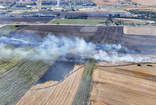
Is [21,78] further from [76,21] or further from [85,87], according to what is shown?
[76,21]

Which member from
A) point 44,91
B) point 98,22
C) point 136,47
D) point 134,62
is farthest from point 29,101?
point 98,22

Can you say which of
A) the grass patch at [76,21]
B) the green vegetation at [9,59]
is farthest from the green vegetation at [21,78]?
the grass patch at [76,21]

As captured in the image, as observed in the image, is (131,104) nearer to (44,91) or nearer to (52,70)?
(44,91)

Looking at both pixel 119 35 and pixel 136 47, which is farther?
pixel 119 35

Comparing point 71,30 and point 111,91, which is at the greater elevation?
point 71,30

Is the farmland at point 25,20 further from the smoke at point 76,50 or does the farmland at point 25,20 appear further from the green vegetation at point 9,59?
the green vegetation at point 9,59

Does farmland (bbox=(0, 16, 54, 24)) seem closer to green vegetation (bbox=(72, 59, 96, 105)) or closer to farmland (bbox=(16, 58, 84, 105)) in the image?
farmland (bbox=(16, 58, 84, 105))

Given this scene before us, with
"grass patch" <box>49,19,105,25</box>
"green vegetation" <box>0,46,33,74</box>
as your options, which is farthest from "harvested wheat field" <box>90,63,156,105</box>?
"grass patch" <box>49,19,105,25</box>

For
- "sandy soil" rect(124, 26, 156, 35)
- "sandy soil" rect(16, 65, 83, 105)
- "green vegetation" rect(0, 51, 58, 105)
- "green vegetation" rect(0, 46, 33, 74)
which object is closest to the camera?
"sandy soil" rect(16, 65, 83, 105)
